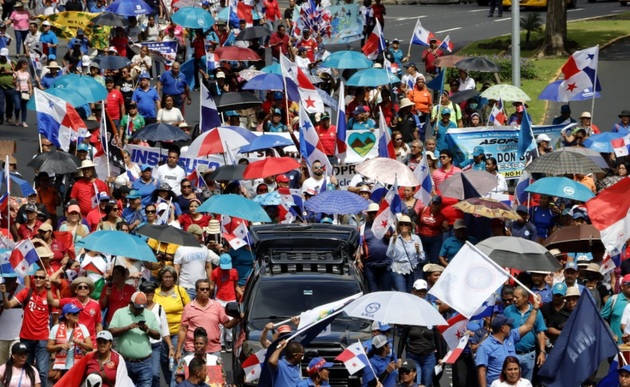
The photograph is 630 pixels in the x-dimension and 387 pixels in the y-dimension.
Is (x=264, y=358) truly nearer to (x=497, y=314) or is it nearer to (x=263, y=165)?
(x=497, y=314)

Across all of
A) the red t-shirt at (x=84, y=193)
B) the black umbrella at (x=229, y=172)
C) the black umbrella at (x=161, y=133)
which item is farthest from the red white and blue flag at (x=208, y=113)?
the red t-shirt at (x=84, y=193)

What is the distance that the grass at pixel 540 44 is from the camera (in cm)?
3643

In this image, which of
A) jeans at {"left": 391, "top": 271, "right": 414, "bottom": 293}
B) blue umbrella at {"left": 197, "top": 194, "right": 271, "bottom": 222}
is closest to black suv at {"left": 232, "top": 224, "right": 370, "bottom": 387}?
blue umbrella at {"left": 197, "top": 194, "right": 271, "bottom": 222}

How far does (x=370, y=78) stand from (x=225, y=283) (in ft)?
30.7

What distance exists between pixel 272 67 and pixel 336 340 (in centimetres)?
1264

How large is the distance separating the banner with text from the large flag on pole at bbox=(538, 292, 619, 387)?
10.0m

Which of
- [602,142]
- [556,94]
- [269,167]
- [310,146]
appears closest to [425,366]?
[269,167]

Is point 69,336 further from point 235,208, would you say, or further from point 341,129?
point 341,129

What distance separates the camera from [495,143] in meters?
26.2

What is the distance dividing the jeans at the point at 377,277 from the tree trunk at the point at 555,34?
20.5 metres

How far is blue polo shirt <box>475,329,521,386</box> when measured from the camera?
16766mm

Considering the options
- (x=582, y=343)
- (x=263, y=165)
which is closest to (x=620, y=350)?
(x=582, y=343)

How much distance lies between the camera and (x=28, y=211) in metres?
21.5

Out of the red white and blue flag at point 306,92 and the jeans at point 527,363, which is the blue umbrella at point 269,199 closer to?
the red white and blue flag at point 306,92
